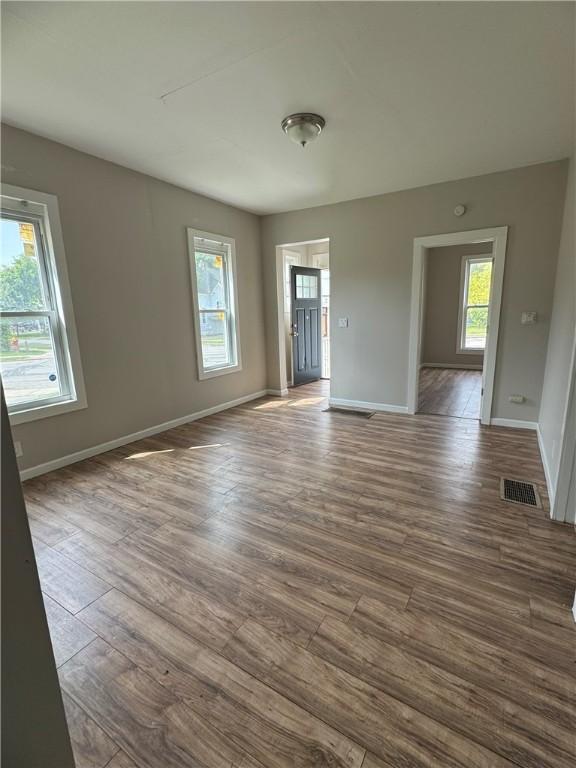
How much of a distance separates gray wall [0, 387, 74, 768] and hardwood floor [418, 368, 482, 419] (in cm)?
441

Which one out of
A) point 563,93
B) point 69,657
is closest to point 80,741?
point 69,657

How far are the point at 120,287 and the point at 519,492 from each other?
3928 millimetres

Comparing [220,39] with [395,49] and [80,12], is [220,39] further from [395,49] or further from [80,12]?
[395,49]

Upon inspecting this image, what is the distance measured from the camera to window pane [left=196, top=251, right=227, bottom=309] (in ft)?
14.5

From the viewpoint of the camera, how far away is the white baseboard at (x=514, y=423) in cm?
379

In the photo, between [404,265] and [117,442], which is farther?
[404,265]

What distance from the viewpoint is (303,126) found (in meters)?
2.48

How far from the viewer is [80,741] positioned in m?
1.12

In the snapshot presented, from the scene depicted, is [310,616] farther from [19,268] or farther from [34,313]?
[19,268]

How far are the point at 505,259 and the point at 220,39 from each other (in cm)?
328

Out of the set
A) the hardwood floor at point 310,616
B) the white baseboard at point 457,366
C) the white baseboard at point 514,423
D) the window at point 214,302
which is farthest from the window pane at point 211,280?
the white baseboard at point 457,366

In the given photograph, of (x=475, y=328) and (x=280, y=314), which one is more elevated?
(x=280, y=314)

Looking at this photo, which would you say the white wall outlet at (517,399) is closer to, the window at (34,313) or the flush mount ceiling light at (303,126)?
the flush mount ceiling light at (303,126)

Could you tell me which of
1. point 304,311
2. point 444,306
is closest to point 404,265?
point 304,311
